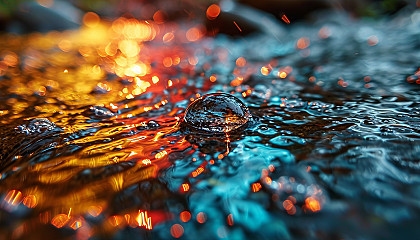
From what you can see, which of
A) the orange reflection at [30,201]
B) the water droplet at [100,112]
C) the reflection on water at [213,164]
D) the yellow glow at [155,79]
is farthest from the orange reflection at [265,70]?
the orange reflection at [30,201]

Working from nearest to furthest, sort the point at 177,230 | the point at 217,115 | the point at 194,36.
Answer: the point at 177,230 < the point at 217,115 < the point at 194,36

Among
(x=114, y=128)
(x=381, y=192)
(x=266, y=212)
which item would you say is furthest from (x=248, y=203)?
(x=114, y=128)

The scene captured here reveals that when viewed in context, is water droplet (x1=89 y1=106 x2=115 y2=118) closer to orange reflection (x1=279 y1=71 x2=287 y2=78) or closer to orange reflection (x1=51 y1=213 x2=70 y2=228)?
orange reflection (x1=51 y1=213 x2=70 y2=228)

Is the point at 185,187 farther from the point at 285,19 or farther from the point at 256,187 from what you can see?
the point at 285,19

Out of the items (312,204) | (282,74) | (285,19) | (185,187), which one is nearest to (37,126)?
(185,187)

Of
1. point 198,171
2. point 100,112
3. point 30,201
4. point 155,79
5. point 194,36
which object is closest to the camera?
point 30,201
